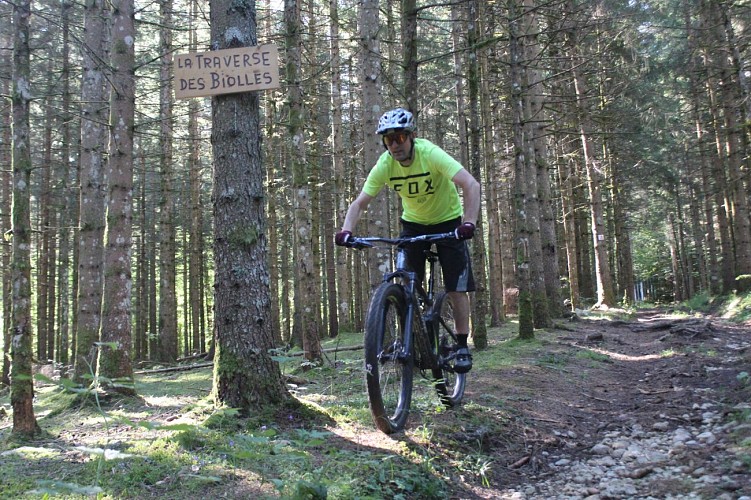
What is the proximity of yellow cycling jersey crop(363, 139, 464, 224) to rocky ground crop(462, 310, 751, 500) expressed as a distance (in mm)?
1919

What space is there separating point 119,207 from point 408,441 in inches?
208

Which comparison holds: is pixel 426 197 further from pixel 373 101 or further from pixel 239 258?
pixel 373 101

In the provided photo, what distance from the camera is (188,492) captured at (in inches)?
105

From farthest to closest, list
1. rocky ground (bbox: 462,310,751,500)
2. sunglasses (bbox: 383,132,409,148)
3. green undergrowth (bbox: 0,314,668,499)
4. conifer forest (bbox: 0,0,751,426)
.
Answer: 1. conifer forest (bbox: 0,0,751,426)
2. sunglasses (bbox: 383,132,409,148)
3. rocky ground (bbox: 462,310,751,500)
4. green undergrowth (bbox: 0,314,668,499)

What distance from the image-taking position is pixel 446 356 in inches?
184

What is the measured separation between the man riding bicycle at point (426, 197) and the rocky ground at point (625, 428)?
3.28 feet

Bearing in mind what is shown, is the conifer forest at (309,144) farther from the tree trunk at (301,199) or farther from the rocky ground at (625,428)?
the rocky ground at (625,428)

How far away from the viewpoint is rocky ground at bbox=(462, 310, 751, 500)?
10.9 feet

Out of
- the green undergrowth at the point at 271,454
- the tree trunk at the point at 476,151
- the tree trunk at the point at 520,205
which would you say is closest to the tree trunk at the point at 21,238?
the green undergrowth at the point at 271,454

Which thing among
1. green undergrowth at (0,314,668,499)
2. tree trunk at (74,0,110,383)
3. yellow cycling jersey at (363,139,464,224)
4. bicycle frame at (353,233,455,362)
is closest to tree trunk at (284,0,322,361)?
green undergrowth at (0,314,668,499)

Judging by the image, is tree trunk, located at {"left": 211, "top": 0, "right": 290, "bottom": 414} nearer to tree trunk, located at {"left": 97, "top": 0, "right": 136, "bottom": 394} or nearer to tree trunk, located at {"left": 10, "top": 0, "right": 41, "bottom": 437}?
tree trunk, located at {"left": 10, "top": 0, "right": 41, "bottom": 437}

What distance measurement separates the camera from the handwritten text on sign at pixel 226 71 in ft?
13.7

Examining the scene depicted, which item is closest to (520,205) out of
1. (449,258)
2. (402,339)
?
(449,258)

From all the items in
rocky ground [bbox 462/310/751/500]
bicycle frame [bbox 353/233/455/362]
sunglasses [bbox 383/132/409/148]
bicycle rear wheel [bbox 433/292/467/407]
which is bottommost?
rocky ground [bbox 462/310/751/500]
